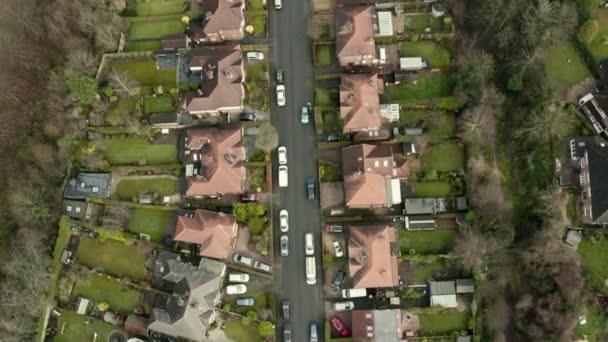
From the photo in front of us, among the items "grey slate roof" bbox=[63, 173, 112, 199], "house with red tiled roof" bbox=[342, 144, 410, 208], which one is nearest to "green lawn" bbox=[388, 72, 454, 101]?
"house with red tiled roof" bbox=[342, 144, 410, 208]

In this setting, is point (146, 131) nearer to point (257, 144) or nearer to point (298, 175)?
point (257, 144)

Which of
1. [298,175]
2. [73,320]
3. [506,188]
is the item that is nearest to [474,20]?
Result: [506,188]

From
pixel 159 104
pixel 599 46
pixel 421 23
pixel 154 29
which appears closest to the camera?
pixel 599 46

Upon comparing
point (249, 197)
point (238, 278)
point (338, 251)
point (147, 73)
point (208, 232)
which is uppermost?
point (147, 73)

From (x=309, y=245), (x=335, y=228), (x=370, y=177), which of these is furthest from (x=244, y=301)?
(x=370, y=177)

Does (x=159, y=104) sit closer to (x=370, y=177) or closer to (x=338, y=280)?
(x=370, y=177)

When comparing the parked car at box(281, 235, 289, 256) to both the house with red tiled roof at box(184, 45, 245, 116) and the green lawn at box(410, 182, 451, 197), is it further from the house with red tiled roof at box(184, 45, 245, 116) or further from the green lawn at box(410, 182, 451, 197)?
the house with red tiled roof at box(184, 45, 245, 116)
